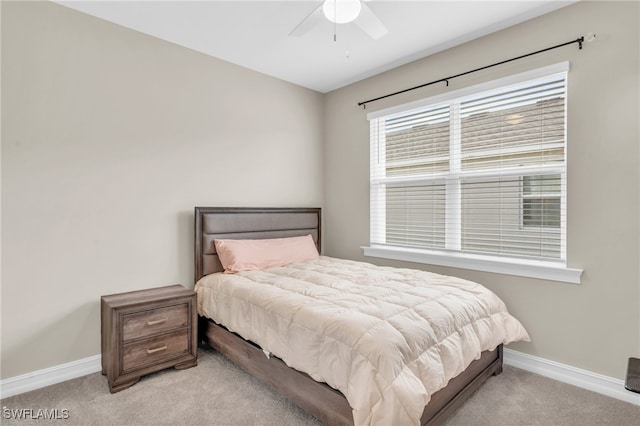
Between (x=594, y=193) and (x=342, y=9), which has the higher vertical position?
(x=342, y=9)

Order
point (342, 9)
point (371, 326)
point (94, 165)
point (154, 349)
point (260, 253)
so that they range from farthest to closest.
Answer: point (260, 253), point (94, 165), point (154, 349), point (342, 9), point (371, 326)

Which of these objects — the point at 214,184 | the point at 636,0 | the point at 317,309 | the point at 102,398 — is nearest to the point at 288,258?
the point at 214,184

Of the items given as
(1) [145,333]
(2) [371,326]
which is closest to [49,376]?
(1) [145,333]

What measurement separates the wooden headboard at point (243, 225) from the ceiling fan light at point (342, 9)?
1.90 meters

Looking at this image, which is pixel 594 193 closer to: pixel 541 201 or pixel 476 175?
pixel 541 201

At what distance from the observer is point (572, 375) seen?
235 cm

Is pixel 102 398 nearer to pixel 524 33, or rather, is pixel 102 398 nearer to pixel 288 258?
pixel 288 258

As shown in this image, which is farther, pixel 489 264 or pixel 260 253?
pixel 260 253

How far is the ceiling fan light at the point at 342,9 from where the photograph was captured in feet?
6.54

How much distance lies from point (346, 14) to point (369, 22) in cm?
15

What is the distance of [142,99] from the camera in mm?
2775

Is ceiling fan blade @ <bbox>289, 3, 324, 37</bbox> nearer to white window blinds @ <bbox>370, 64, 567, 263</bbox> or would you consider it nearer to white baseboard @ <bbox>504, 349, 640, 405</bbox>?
white window blinds @ <bbox>370, 64, 567, 263</bbox>

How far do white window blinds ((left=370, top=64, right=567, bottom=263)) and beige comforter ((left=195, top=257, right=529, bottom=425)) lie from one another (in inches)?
25.3

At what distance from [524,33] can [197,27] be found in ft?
8.38
